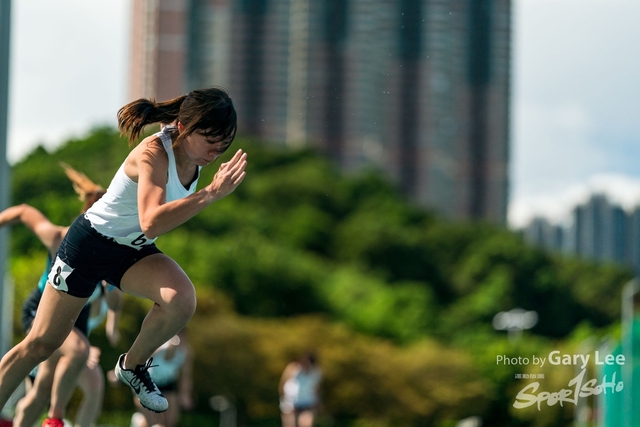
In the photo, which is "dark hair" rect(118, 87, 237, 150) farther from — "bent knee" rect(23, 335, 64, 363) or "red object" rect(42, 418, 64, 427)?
"red object" rect(42, 418, 64, 427)

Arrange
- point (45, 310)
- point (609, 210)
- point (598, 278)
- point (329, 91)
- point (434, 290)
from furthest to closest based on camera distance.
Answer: point (609, 210)
point (329, 91)
point (598, 278)
point (434, 290)
point (45, 310)

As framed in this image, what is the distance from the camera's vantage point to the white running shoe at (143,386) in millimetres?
5613

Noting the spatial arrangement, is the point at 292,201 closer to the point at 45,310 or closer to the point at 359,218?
the point at 359,218

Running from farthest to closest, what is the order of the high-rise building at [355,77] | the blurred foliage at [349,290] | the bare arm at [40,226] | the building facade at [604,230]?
the building facade at [604,230], the high-rise building at [355,77], the blurred foliage at [349,290], the bare arm at [40,226]

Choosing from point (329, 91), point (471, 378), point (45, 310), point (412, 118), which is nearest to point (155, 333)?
point (45, 310)

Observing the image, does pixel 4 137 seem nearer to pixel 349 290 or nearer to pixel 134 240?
pixel 134 240

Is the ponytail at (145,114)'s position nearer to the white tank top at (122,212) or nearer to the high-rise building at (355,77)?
the white tank top at (122,212)

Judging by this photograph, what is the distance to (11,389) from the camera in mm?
5723

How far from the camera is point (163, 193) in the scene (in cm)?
507

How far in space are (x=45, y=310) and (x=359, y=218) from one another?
7177 cm

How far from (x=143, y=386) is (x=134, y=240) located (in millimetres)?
762

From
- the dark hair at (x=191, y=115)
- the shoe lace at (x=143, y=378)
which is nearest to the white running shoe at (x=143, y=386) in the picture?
the shoe lace at (x=143, y=378)

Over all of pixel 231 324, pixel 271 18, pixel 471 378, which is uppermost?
pixel 271 18

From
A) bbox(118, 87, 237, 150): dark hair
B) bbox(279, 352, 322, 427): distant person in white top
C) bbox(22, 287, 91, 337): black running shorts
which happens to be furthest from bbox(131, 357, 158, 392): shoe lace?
bbox(279, 352, 322, 427): distant person in white top
